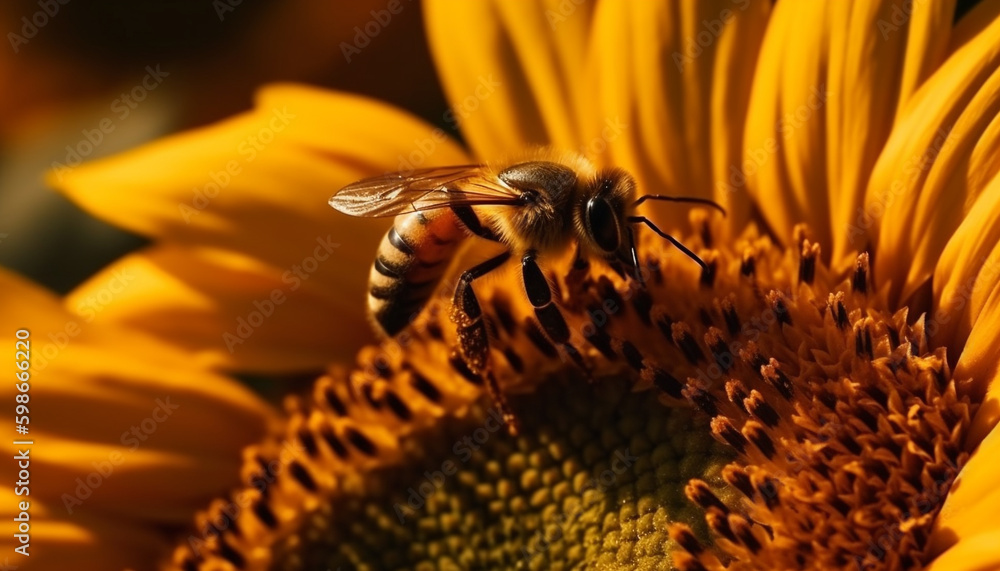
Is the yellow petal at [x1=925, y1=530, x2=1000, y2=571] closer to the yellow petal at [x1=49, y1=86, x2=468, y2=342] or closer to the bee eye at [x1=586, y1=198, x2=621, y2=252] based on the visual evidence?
the bee eye at [x1=586, y1=198, x2=621, y2=252]

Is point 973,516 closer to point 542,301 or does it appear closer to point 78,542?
point 542,301

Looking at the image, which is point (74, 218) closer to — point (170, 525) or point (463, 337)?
point (170, 525)

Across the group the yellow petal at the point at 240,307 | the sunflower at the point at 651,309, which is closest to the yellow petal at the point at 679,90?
the sunflower at the point at 651,309

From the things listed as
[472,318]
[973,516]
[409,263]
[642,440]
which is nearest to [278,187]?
[409,263]

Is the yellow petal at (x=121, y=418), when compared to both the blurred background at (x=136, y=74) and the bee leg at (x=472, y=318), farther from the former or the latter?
the bee leg at (x=472, y=318)

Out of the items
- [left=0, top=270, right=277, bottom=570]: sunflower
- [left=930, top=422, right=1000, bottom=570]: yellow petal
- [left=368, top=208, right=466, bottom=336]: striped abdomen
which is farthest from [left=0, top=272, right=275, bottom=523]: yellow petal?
[left=930, top=422, right=1000, bottom=570]: yellow petal
